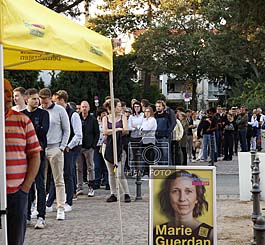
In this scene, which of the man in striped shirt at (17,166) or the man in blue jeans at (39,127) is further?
the man in blue jeans at (39,127)

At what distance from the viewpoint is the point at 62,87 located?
4200 cm

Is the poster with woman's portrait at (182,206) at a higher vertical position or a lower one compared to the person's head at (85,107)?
lower

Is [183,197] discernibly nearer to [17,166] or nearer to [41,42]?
[17,166]

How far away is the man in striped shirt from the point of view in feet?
18.2

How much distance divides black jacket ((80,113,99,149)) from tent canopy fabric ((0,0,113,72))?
4.33 meters

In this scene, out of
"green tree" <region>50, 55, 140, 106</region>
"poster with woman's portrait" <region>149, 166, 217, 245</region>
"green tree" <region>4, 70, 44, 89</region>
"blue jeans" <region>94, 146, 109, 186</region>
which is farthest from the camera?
"green tree" <region>50, 55, 140, 106</region>

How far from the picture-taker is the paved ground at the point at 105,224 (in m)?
8.34

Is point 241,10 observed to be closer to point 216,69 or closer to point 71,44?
point 71,44

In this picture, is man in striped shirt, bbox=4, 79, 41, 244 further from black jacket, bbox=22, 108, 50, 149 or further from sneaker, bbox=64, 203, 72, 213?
sneaker, bbox=64, 203, 72, 213

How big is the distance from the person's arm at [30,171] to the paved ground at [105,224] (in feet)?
8.72

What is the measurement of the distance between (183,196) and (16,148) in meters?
2.01

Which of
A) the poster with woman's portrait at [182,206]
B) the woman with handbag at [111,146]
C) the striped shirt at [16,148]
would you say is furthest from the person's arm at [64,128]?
the striped shirt at [16,148]

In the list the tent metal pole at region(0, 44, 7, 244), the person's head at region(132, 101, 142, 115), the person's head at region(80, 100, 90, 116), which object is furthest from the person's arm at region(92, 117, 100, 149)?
the tent metal pole at region(0, 44, 7, 244)

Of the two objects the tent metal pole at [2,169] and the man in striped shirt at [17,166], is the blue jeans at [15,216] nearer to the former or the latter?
the man in striped shirt at [17,166]
